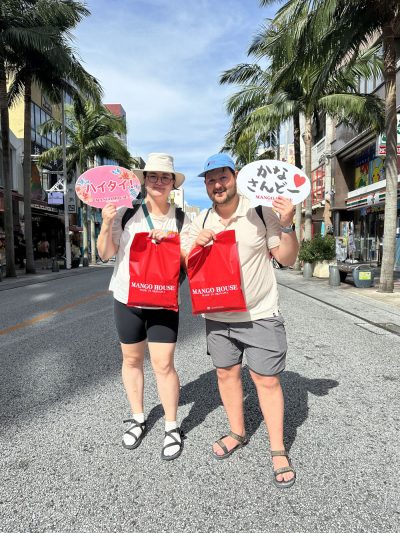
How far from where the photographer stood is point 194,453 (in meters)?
2.80

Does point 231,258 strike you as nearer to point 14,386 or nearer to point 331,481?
point 331,481

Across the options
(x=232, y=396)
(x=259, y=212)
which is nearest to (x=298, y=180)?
(x=259, y=212)

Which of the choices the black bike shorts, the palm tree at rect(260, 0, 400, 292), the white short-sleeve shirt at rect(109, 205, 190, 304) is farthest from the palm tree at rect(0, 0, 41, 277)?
the black bike shorts

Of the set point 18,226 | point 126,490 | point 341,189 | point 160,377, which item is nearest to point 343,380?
point 160,377

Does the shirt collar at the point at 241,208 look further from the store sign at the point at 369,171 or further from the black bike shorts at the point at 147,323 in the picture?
the store sign at the point at 369,171

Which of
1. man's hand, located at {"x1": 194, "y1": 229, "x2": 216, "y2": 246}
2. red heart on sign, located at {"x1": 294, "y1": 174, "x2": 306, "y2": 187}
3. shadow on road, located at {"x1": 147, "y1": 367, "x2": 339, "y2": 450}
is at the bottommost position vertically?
shadow on road, located at {"x1": 147, "y1": 367, "x2": 339, "y2": 450}

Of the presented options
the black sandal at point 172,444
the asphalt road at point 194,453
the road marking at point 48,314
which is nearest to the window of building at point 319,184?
the road marking at point 48,314

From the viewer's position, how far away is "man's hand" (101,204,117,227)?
8.99 feet

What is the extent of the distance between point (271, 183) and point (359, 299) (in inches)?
325

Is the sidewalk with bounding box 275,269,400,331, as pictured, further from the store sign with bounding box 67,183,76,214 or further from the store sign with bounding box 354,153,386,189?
the store sign with bounding box 67,183,76,214

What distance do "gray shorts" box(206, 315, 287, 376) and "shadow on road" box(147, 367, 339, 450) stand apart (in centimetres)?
72

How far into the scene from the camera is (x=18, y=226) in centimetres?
2670

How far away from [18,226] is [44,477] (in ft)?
87.2

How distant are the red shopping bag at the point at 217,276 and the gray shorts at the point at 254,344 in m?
0.16
